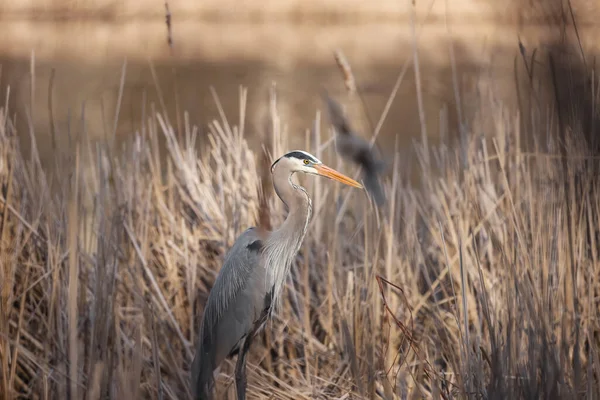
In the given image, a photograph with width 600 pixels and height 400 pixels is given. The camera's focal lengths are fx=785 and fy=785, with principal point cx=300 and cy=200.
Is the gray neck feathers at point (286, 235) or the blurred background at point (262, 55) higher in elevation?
the blurred background at point (262, 55)

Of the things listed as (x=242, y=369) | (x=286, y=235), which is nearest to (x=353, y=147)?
(x=286, y=235)

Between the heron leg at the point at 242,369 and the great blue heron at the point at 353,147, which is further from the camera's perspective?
the heron leg at the point at 242,369

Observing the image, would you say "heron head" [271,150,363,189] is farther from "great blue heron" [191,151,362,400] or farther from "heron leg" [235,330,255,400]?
"heron leg" [235,330,255,400]

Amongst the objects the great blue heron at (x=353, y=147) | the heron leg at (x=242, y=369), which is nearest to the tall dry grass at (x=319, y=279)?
the heron leg at (x=242, y=369)

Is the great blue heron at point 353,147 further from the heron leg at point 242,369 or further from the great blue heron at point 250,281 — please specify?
the heron leg at point 242,369

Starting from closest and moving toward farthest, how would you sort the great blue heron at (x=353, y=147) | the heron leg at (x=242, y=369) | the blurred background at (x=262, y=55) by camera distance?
1. the great blue heron at (x=353, y=147)
2. the blurred background at (x=262, y=55)
3. the heron leg at (x=242, y=369)

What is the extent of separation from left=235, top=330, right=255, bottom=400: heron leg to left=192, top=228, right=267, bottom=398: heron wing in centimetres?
3

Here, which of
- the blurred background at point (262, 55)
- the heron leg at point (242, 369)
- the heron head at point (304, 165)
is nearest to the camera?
the blurred background at point (262, 55)

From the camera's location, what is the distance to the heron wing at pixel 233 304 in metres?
1.84

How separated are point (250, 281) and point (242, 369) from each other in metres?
0.22

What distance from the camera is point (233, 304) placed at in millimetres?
1912

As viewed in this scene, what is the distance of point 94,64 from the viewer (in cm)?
788

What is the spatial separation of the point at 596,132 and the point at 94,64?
7243mm

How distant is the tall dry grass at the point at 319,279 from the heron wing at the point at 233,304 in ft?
0.30
